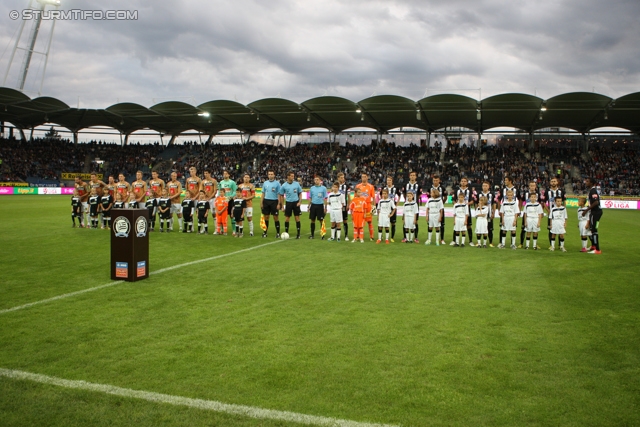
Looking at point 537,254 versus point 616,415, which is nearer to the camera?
point 616,415

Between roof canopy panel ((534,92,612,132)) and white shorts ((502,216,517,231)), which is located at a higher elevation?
roof canopy panel ((534,92,612,132))

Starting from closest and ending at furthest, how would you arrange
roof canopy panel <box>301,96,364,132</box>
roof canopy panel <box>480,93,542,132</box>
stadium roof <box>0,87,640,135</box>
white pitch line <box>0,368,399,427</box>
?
white pitch line <box>0,368,399,427</box>
roof canopy panel <box>480,93,542,132</box>
stadium roof <box>0,87,640,135</box>
roof canopy panel <box>301,96,364,132</box>

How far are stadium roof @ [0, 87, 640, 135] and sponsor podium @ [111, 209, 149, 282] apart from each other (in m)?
32.0

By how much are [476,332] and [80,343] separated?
4360mm

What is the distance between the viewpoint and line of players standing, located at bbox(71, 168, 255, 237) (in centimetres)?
1416

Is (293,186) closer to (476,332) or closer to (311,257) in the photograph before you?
(311,257)

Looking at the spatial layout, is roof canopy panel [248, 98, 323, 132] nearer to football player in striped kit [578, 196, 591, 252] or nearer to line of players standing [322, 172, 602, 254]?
line of players standing [322, 172, 602, 254]

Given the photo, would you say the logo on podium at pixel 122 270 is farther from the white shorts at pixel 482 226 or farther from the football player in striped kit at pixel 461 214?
the white shorts at pixel 482 226

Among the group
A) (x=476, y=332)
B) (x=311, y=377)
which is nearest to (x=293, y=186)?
(x=476, y=332)

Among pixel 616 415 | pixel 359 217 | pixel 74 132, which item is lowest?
pixel 616 415

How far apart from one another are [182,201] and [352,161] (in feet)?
119

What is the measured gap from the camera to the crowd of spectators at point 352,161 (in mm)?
42750

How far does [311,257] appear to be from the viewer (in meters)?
10.3

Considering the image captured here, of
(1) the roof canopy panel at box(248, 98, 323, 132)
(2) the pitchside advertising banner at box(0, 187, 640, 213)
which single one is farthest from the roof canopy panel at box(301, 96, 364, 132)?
(2) the pitchside advertising banner at box(0, 187, 640, 213)
